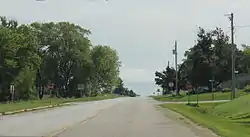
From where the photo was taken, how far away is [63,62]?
120 meters

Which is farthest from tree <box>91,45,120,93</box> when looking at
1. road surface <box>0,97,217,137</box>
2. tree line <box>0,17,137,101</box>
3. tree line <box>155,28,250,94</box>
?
road surface <box>0,97,217,137</box>

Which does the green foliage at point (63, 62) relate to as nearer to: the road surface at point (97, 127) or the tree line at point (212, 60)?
the tree line at point (212, 60)

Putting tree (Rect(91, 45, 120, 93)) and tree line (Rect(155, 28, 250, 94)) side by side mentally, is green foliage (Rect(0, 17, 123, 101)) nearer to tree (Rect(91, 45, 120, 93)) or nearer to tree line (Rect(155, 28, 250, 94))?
tree (Rect(91, 45, 120, 93))

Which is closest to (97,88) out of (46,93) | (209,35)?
(46,93)

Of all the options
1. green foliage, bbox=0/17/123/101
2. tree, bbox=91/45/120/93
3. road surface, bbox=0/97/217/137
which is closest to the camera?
road surface, bbox=0/97/217/137

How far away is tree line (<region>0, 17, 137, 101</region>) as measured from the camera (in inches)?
3720

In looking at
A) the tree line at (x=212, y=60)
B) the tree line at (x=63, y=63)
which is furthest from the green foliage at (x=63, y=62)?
the tree line at (x=212, y=60)

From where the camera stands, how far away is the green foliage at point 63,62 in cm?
9369

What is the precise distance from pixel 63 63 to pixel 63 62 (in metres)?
0.91

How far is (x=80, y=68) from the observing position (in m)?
120

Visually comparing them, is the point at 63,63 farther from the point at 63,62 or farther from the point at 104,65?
the point at 104,65

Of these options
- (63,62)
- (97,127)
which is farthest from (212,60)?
(97,127)

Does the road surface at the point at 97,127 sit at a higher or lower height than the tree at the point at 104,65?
lower

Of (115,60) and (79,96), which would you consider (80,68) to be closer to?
(79,96)
